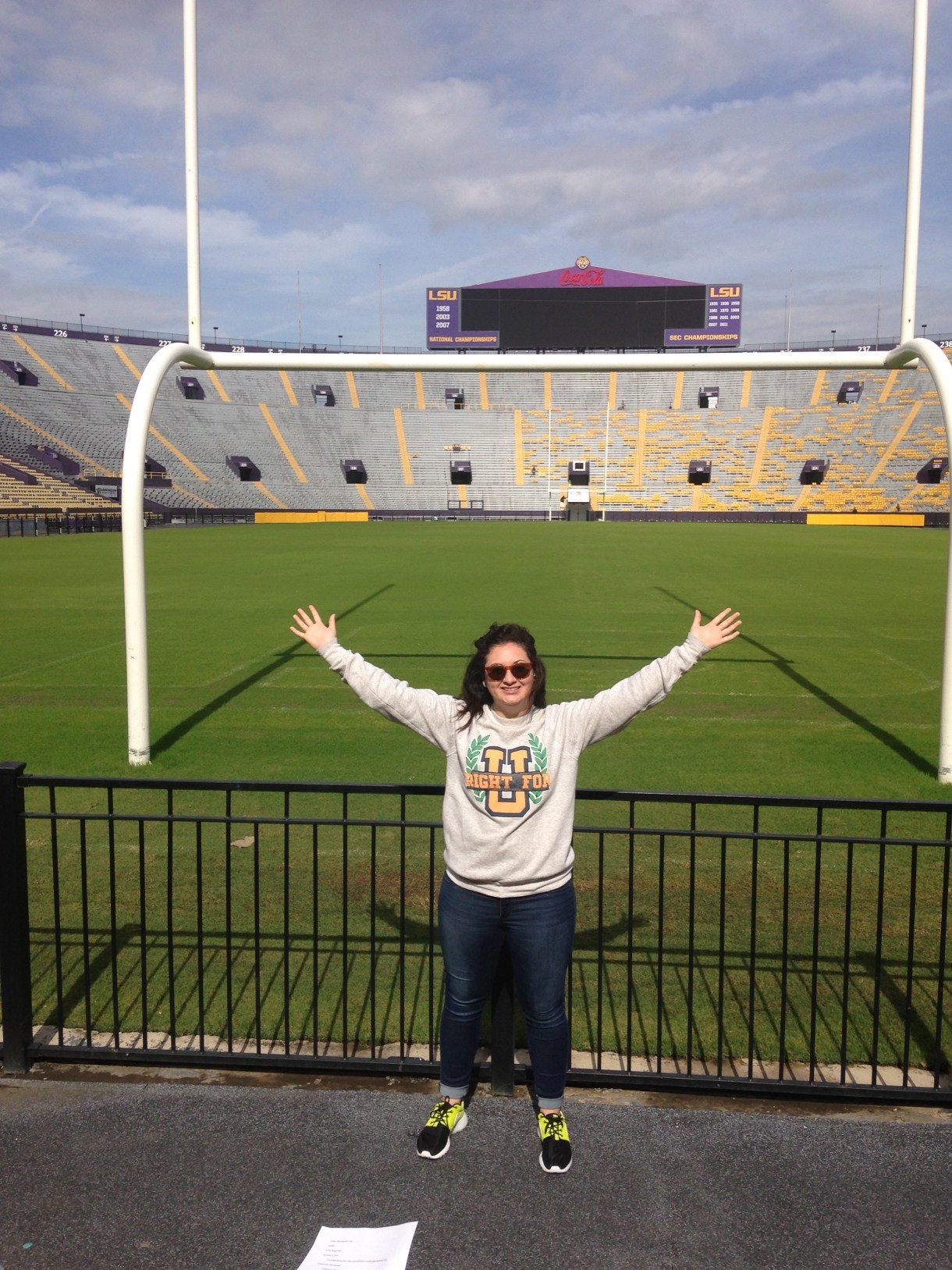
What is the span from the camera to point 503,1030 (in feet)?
11.5

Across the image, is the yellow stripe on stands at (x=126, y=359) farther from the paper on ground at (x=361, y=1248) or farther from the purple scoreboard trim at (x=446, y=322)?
the paper on ground at (x=361, y=1248)

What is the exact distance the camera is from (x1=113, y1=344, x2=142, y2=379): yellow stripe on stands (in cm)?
6756

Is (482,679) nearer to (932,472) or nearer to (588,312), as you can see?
(588,312)

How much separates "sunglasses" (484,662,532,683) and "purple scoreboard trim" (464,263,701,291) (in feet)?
194

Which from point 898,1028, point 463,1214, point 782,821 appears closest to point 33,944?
point 463,1214

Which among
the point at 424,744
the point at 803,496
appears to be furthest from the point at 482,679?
the point at 803,496

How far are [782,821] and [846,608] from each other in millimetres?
12465

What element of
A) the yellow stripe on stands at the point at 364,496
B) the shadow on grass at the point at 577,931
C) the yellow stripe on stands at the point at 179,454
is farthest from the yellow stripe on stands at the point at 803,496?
the shadow on grass at the point at 577,931

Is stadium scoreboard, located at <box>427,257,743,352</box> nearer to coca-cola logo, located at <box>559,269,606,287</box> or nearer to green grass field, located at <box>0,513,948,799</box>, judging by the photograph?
coca-cola logo, located at <box>559,269,606,287</box>

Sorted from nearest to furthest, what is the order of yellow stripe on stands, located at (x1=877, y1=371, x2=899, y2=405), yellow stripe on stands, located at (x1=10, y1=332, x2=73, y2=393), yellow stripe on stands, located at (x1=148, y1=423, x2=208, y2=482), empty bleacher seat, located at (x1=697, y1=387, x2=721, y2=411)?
1. yellow stripe on stands, located at (x1=148, y1=423, x2=208, y2=482)
2. yellow stripe on stands, located at (x1=10, y1=332, x2=73, y2=393)
3. yellow stripe on stands, located at (x1=877, y1=371, x2=899, y2=405)
4. empty bleacher seat, located at (x1=697, y1=387, x2=721, y2=411)

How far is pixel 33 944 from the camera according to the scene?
15.9 feet

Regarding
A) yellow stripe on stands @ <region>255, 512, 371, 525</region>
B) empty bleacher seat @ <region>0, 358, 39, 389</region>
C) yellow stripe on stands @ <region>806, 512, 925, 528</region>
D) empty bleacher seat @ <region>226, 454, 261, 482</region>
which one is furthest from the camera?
empty bleacher seat @ <region>226, 454, 261, 482</region>

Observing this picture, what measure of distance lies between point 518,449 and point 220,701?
60.5m

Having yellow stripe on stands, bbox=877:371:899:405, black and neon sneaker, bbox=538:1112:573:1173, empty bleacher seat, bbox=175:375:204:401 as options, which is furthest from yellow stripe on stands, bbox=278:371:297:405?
black and neon sneaker, bbox=538:1112:573:1173
